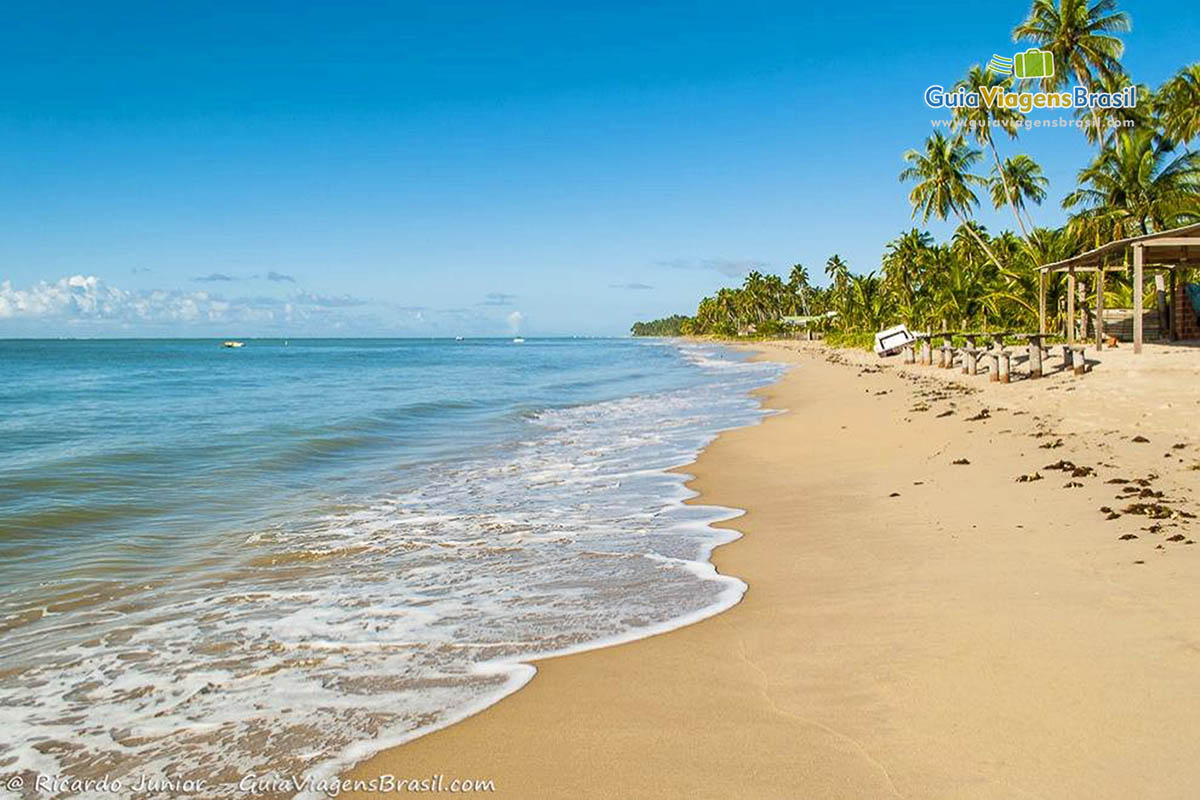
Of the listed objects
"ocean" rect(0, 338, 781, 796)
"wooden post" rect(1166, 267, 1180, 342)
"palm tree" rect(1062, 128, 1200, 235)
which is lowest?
"ocean" rect(0, 338, 781, 796)

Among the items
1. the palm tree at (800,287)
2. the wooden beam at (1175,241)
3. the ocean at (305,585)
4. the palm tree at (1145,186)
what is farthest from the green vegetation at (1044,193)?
the palm tree at (800,287)

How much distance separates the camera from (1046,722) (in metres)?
3.32

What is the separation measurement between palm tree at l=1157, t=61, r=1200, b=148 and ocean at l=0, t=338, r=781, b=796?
99.4 feet

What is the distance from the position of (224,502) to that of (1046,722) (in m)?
10.0

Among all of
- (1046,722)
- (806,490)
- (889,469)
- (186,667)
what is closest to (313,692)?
(186,667)

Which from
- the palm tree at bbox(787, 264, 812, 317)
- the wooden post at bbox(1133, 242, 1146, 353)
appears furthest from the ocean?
the palm tree at bbox(787, 264, 812, 317)

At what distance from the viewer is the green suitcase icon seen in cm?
3578

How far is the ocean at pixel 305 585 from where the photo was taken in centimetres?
390

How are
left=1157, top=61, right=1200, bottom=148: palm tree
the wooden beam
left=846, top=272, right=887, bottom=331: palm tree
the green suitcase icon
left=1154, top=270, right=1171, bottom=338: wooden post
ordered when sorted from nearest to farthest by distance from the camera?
the wooden beam < left=1154, top=270, right=1171, bottom=338: wooden post < left=1157, top=61, right=1200, bottom=148: palm tree < the green suitcase icon < left=846, top=272, right=887, bottom=331: palm tree

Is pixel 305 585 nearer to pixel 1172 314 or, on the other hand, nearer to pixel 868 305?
pixel 1172 314

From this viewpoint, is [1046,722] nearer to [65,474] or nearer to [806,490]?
[806,490]

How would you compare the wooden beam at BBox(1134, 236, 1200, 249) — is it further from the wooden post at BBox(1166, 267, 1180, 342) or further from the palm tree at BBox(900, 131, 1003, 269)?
the palm tree at BBox(900, 131, 1003, 269)

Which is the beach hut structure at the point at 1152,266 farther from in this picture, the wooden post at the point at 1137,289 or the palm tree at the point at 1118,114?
the palm tree at the point at 1118,114

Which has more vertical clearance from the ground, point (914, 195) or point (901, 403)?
point (914, 195)
